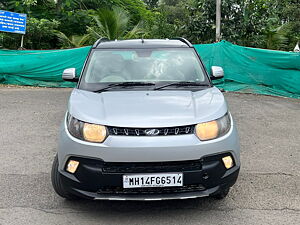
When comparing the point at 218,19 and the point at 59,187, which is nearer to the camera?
the point at 59,187

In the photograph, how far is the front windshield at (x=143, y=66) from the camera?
423 cm

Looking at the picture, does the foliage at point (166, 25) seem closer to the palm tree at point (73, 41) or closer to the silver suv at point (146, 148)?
the palm tree at point (73, 41)

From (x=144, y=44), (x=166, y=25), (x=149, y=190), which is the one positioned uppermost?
(x=144, y=44)

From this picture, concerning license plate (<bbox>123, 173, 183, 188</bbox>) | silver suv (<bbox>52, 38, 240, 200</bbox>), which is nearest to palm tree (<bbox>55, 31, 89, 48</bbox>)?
silver suv (<bbox>52, 38, 240, 200</bbox>)

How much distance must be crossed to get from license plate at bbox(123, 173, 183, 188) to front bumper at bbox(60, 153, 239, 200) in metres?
Result: 0.04

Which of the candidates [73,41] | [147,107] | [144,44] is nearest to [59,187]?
[147,107]

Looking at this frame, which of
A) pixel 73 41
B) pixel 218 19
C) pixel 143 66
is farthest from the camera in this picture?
pixel 73 41

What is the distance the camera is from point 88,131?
10.2ft

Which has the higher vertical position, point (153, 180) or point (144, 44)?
point (144, 44)

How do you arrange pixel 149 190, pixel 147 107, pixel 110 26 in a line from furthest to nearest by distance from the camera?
pixel 110 26
pixel 147 107
pixel 149 190

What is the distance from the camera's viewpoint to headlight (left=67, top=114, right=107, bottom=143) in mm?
3070

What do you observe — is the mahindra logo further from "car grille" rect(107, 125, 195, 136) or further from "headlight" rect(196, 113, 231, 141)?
"headlight" rect(196, 113, 231, 141)

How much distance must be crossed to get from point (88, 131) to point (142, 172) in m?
0.62

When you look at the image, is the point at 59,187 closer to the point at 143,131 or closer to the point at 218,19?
the point at 143,131
